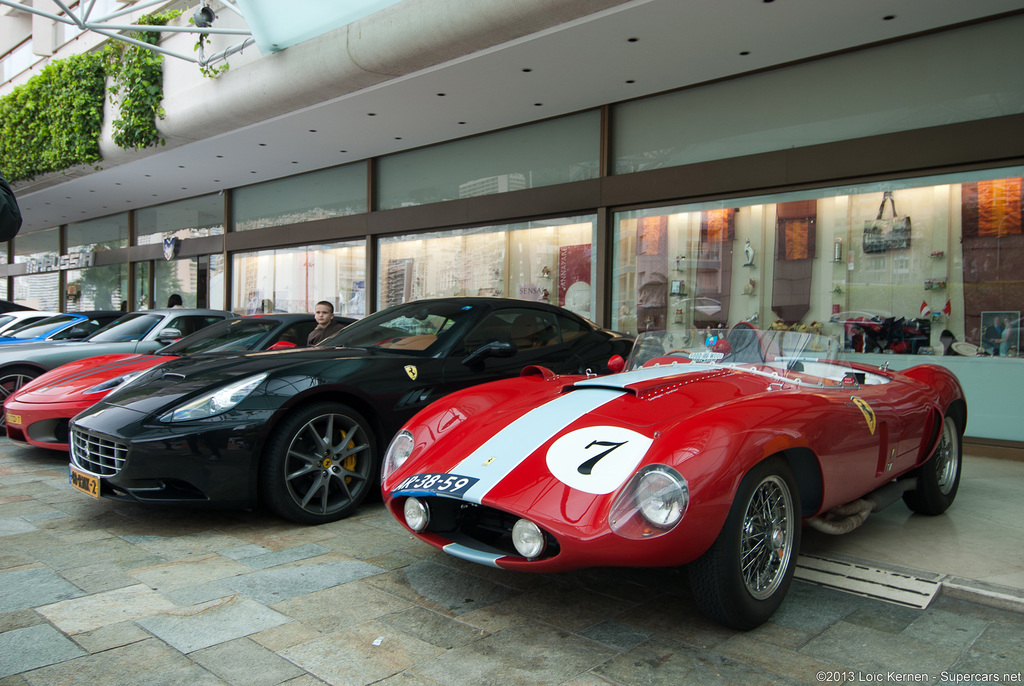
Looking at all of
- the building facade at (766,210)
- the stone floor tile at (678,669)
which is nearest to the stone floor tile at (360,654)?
the stone floor tile at (678,669)

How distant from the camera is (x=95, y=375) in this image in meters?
5.50

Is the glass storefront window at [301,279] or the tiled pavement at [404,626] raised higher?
the glass storefront window at [301,279]

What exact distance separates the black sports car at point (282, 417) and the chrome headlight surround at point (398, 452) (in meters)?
0.85

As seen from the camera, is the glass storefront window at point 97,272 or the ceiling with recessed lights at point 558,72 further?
the glass storefront window at point 97,272

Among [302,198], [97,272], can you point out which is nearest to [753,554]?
[302,198]

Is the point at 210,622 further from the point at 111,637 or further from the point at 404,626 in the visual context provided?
the point at 404,626

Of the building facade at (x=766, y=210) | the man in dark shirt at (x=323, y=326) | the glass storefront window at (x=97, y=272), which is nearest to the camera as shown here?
the man in dark shirt at (x=323, y=326)

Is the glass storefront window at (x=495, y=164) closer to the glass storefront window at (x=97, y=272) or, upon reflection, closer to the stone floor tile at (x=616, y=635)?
the stone floor tile at (x=616, y=635)

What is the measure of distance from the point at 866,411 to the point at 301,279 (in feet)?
41.0

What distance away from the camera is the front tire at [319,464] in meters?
3.75

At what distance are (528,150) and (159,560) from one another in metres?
8.06

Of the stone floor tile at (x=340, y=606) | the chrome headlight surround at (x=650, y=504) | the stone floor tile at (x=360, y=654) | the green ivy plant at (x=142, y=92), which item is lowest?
the stone floor tile at (x=360, y=654)

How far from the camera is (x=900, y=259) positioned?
7.18 metres

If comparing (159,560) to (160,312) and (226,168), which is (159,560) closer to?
(160,312)
